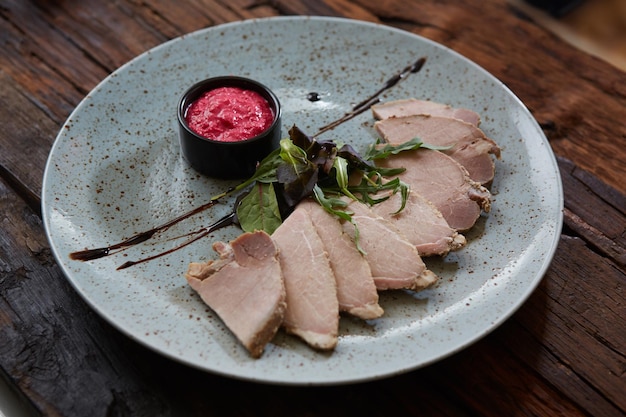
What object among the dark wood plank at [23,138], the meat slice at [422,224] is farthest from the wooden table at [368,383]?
the meat slice at [422,224]

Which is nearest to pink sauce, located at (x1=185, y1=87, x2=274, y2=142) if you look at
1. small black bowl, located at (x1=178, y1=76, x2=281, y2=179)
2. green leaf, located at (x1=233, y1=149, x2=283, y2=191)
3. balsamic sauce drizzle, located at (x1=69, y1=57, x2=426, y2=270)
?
small black bowl, located at (x1=178, y1=76, x2=281, y2=179)

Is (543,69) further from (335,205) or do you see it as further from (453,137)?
(335,205)

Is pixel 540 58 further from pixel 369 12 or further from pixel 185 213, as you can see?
pixel 185 213

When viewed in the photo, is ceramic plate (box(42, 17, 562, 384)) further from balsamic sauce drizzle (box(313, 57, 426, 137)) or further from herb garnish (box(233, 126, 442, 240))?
herb garnish (box(233, 126, 442, 240))

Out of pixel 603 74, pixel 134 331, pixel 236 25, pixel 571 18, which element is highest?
pixel 236 25

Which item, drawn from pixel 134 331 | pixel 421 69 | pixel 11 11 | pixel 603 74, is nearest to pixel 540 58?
pixel 603 74

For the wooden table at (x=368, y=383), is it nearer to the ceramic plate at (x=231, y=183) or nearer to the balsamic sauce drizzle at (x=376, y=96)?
the ceramic plate at (x=231, y=183)

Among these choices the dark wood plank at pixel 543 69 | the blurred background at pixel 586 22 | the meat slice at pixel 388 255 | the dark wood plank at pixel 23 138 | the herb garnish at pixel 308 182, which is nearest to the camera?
the meat slice at pixel 388 255
